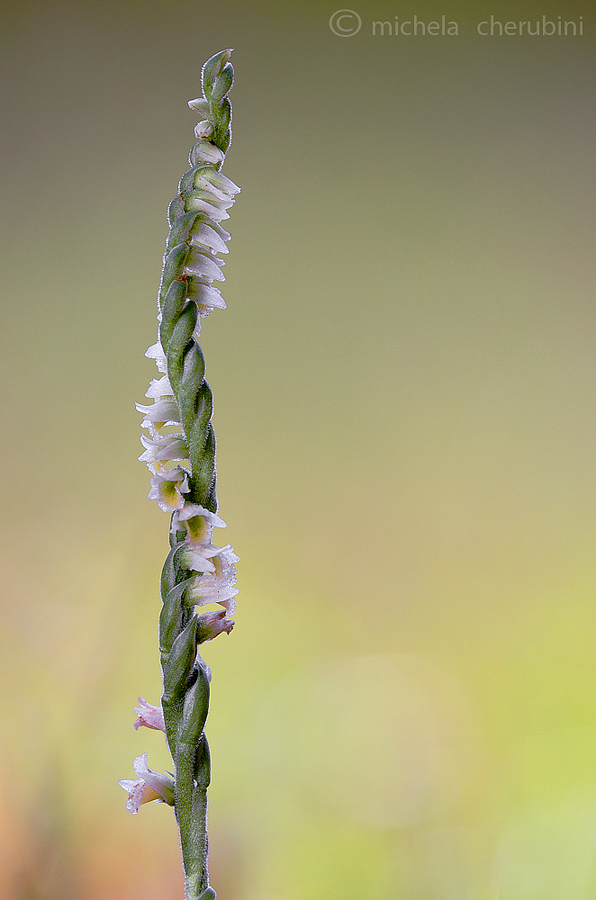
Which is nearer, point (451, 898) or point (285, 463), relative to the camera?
point (451, 898)

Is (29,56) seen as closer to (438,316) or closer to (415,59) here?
(415,59)

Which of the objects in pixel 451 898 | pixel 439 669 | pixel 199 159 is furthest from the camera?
pixel 439 669

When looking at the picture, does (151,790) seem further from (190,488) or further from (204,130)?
(204,130)

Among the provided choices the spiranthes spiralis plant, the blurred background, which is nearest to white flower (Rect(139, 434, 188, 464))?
the spiranthes spiralis plant

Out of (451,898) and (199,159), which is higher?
(199,159)

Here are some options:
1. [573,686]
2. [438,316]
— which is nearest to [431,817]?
[573,686]

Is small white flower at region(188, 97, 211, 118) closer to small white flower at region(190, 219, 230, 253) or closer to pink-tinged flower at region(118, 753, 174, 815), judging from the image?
small white flower at region(190, 219, 230, 253)
